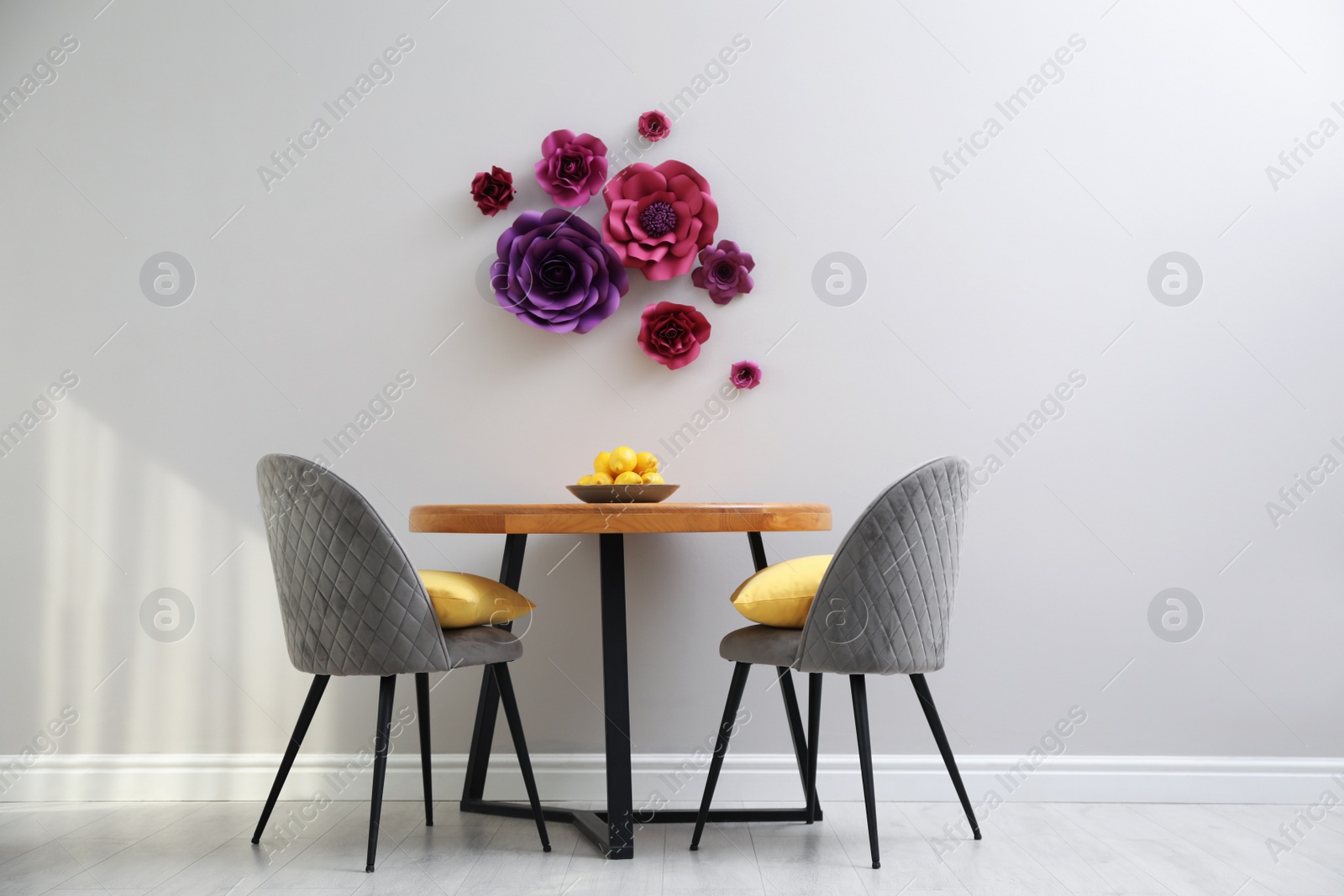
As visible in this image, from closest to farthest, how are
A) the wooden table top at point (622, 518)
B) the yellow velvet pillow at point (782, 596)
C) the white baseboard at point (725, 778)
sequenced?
the wooden table top at point (622, 518), the yellow velvet pillow at point (782, 596), the white baseboard at point (725, 778)

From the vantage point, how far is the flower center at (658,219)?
235cm

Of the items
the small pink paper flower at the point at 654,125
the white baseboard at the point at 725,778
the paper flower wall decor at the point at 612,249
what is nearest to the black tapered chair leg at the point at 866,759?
the white baseboard at the point at 725,778

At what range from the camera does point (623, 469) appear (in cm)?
199

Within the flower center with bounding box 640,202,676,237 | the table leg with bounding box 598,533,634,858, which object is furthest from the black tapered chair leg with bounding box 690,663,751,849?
the flower center with bounding box 640,202,676,237

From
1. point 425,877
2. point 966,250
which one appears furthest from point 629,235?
point 425,877

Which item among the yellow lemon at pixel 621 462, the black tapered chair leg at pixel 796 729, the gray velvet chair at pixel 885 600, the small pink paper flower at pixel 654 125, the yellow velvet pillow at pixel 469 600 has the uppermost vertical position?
the small pink paper flower at pixel 654 125

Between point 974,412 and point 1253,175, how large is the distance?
1009mm

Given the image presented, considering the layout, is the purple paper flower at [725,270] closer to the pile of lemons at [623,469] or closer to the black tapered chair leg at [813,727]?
the pile of lemons at [623,469]

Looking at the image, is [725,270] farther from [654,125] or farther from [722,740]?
[722,740]

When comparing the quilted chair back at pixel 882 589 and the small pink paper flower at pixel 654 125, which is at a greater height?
the small pink paper flower at pixel 654 125

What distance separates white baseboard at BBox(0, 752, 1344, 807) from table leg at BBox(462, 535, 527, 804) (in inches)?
4.7

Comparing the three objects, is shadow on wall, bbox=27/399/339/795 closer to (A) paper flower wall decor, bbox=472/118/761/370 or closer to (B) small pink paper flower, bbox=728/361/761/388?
(A) paper flower wall decor, bbox=472/118/761/370

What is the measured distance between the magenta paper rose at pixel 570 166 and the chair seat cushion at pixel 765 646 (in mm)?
1257

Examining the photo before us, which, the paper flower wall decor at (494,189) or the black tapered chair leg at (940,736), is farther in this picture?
the paper flower wall decor at (494,189)
